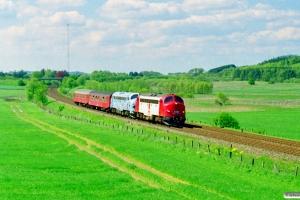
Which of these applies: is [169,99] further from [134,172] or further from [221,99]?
[221,99]

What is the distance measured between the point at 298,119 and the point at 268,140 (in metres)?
45.4

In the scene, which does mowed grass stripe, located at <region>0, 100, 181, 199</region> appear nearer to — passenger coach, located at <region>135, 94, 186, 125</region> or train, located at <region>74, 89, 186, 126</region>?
passenger coach, located at <region>135, 94, 186, 125</region>

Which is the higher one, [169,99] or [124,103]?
[169,99]

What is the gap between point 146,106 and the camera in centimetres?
6266

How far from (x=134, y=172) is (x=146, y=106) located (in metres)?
30.7

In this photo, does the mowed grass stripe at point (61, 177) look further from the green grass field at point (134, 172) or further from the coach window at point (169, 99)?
the coach window at point (169, 99)

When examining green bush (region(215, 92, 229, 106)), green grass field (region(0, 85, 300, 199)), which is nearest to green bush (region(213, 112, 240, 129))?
green grass field (region(0, 85, 300, 199))

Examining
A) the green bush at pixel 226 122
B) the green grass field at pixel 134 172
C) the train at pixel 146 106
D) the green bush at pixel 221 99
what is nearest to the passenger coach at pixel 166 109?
the train at pixel 146 106

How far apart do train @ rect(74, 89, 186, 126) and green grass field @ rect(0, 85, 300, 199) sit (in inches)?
229

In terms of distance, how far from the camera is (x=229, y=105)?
128m

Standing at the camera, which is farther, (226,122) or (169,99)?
(226,122)

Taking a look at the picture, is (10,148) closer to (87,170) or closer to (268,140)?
(87,170)

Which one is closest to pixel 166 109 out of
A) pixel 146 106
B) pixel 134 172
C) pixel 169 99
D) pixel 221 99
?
pixel 169 99

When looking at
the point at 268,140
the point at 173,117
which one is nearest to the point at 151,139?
the point at 173,117
